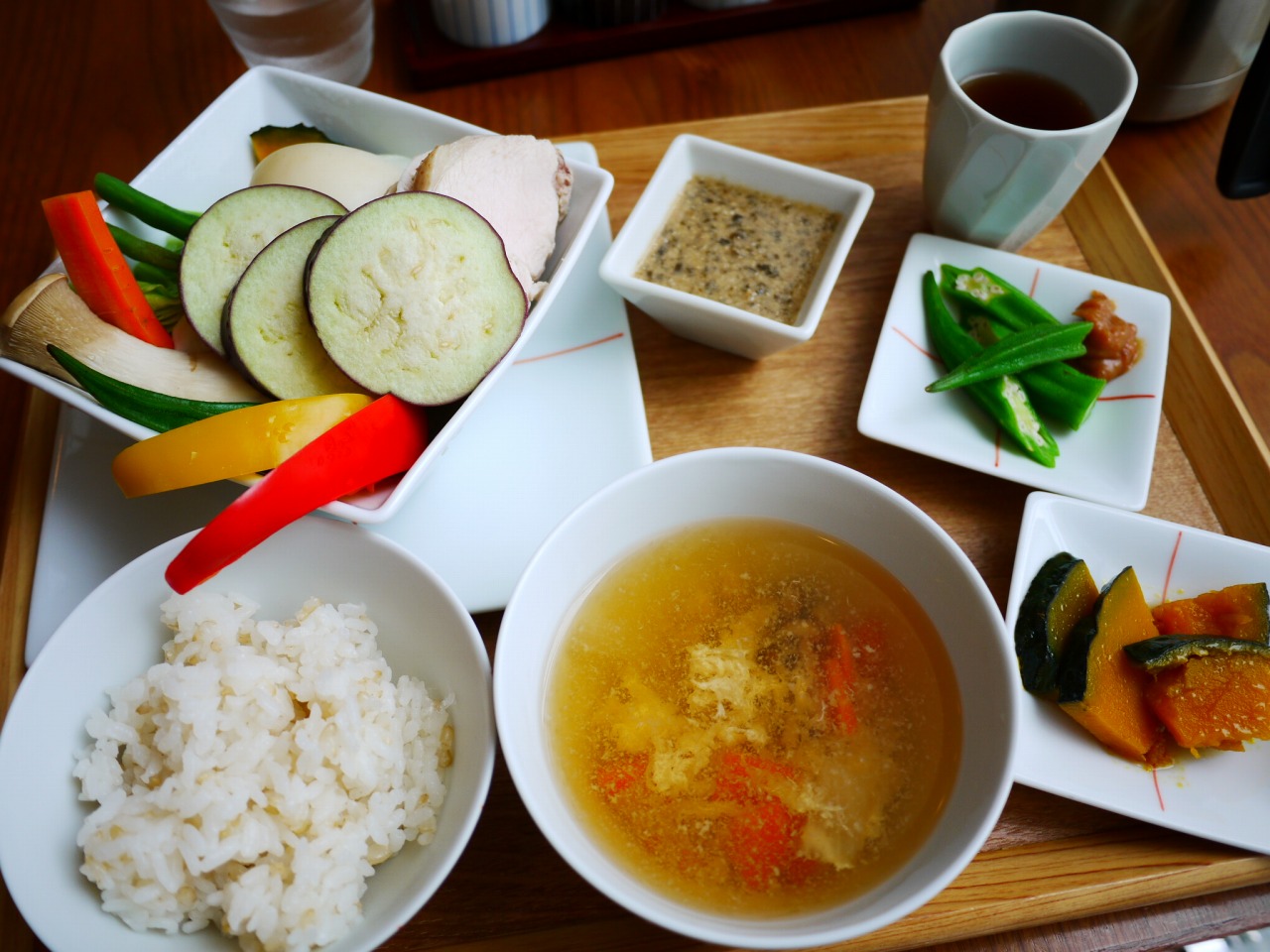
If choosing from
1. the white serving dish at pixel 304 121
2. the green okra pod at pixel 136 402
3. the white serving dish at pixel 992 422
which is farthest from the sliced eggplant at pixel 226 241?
the white serving dish at pixel 992 422

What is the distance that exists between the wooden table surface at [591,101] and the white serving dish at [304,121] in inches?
15.0

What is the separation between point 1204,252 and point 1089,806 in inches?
42.2

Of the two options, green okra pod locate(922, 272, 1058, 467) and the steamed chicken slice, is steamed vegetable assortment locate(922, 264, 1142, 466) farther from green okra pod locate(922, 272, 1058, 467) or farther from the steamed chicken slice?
the steamed chicken slice

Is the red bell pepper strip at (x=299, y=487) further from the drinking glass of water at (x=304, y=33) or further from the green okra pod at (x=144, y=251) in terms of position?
the drinking glass of water at (x=304, y=33)

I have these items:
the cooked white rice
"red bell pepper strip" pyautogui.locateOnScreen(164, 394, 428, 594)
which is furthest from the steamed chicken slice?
the cooked white rice

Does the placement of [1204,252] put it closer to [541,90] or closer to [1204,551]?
[1204,551]

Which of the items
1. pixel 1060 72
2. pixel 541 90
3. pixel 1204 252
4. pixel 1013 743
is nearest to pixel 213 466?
pixel 1013 743

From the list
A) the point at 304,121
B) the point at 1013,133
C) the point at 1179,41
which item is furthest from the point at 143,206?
the point at 1179,41

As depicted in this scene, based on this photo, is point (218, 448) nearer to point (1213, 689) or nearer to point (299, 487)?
point (299, 487)

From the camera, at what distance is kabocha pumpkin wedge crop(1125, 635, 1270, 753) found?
0.95 meters

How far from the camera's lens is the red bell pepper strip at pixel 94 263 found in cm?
107

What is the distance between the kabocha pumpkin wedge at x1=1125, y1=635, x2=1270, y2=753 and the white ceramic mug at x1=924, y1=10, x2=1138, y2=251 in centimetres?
67

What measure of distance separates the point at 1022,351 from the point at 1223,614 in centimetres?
43

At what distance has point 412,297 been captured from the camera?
1.01m
